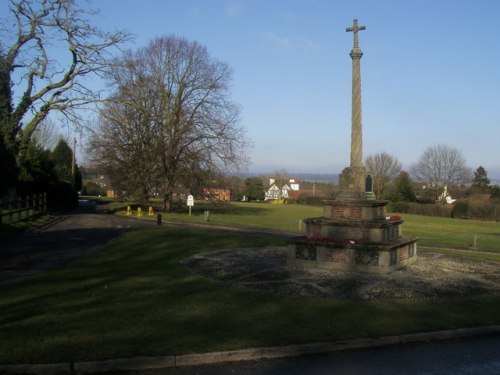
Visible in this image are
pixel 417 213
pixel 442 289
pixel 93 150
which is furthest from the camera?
pixel 417 213

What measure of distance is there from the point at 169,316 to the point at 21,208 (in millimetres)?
21519

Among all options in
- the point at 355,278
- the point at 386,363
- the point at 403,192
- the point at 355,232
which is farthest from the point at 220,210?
the point at 386,363

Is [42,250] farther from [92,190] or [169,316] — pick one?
[92,190]

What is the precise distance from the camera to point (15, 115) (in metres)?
28.5

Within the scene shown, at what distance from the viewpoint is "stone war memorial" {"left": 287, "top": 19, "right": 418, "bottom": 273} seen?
1259 centimetres

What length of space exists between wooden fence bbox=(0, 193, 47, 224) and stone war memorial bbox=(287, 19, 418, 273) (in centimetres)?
1386

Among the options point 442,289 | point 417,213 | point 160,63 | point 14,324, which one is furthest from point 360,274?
point 417,213

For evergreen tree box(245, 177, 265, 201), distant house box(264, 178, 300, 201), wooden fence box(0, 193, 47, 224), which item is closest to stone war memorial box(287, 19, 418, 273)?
wooden fence box(0, 193, 47, 224)

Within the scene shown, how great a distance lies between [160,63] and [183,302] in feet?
123

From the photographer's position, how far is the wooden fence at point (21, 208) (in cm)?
2277

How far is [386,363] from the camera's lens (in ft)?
20.3

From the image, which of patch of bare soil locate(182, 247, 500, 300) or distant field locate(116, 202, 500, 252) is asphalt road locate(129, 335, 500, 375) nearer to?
patch of bare soil locate(182, 247, 500, 300)

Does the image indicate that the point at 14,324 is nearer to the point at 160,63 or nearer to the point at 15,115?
the point at 15,115

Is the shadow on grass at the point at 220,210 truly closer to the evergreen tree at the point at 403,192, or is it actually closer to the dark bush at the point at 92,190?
the evergreen tree at the point at 403,192
